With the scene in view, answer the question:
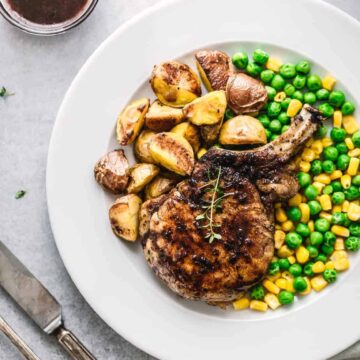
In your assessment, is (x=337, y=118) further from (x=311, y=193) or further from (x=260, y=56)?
(x=260, y=56)

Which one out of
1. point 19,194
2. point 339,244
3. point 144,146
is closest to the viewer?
point 144,146

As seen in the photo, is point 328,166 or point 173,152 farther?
point 328,166

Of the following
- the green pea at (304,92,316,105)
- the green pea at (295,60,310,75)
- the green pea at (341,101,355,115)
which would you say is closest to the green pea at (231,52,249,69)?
the green pea at (295,60,310,75)

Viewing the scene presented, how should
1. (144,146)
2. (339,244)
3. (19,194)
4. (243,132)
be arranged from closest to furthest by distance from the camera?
(243,132), (144,146), (339,244), (19,194)

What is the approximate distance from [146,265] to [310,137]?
1.20 m

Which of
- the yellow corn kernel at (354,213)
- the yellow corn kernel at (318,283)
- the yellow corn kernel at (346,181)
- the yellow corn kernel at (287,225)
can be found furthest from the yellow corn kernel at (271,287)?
the yellow corn kernel at (346,181)

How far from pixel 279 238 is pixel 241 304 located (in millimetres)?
445

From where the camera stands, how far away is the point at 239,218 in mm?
3318

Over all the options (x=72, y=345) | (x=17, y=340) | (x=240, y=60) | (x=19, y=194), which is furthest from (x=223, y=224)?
(x=17, y=340)

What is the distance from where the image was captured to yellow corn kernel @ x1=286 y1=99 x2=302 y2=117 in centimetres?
356

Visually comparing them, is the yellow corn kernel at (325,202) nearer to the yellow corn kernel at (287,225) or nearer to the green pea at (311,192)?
the green pea at (311,192)

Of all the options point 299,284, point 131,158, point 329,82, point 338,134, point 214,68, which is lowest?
point 299,284

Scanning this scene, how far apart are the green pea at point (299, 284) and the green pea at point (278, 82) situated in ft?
3.64

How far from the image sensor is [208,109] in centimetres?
332
